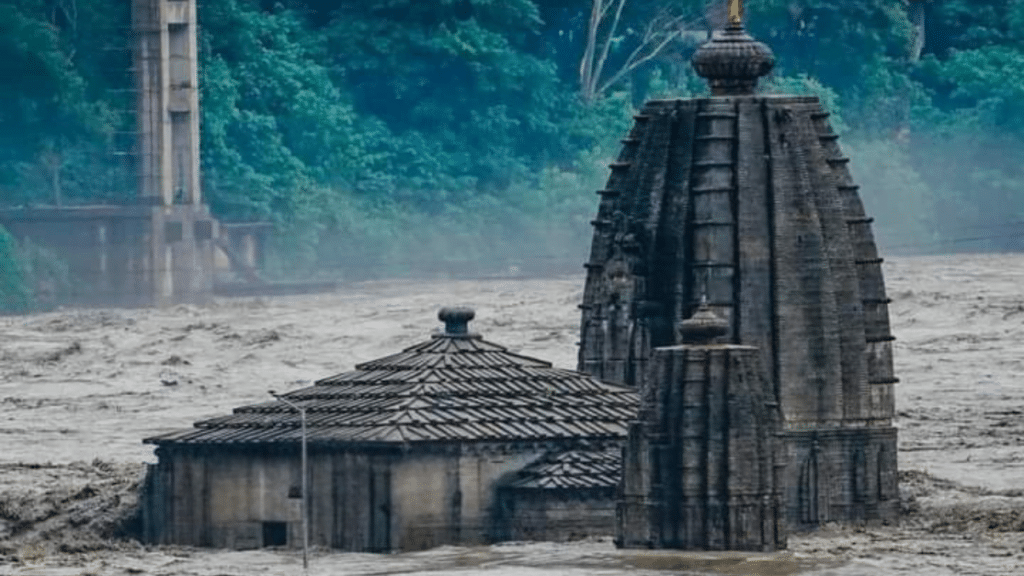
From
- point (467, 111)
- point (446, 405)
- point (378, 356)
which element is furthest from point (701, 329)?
point (467, 111)

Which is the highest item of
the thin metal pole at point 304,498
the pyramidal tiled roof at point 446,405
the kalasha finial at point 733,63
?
the kalasha finial at point 733,63

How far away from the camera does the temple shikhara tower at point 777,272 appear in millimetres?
83250

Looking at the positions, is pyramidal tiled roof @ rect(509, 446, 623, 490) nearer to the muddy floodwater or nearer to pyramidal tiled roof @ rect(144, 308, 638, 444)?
pyramidal tiled roof @ rect(144, 308, 638, 444)

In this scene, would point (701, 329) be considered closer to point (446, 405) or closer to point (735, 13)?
point (446, 405)

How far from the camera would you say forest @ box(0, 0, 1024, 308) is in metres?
137

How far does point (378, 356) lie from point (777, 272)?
2661cm

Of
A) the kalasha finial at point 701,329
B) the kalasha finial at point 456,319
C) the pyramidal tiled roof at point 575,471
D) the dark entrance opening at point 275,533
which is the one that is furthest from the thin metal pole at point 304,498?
the kalasha finial at point 701,329

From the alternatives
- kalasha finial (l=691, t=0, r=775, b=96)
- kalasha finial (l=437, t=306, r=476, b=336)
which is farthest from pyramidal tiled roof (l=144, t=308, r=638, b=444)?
kalasha finial (l=691, t=0, r=775, b=96)

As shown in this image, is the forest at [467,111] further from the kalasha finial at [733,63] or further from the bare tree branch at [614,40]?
the kalasha finial at [733,63]

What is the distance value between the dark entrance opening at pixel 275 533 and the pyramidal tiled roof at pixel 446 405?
975 mm

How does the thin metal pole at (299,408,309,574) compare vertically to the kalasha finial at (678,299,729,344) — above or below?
below

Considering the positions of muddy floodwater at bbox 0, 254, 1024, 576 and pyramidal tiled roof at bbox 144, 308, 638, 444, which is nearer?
muddy floodwater at bbox 0, 254, 1024, 576

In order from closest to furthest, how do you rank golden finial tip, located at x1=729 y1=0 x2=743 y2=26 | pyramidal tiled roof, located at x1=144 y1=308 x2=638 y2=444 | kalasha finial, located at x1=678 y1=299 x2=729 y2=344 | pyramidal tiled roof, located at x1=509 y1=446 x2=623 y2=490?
kalasha finial, located at x1=678 y1=299 x2=729 y2=344, pyramidal tiled roof, located at x1=509 y1=446 x2=623 y2=490, pyramidal tiled roof, located at x1=144 y1=308 x2=638 y2=444, golden finial tip, located at x1=729 y1=0 x2=743 y2=26

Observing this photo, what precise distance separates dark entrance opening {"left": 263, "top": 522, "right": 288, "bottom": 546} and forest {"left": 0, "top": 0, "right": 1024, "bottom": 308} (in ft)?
174
